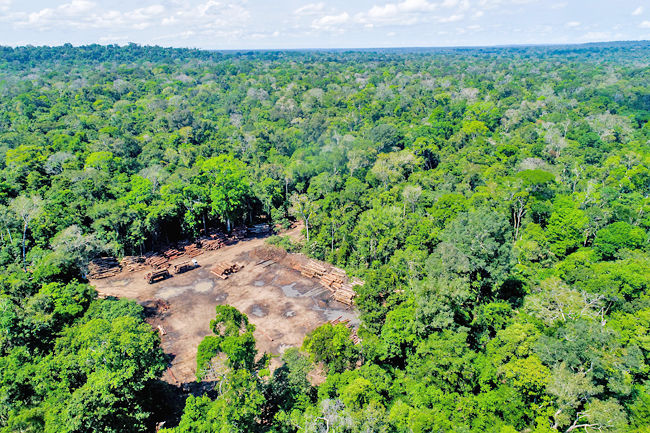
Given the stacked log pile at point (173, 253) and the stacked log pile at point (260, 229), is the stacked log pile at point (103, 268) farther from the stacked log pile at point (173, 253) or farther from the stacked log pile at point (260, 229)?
the stacked log pile at point (260, 229)

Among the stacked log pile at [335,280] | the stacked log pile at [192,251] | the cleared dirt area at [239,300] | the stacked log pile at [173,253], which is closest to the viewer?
the cleared dirt area at [239,300]

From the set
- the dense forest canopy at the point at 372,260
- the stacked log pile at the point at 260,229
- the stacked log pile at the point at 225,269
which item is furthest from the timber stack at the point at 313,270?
the stacked log pile at the point at 260,229

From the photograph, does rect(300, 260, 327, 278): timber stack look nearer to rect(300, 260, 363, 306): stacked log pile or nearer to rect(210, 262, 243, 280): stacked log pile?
rect(300, 260, 363, 306): stacked log pile

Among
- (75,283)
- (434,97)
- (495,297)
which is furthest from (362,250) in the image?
(434,97)

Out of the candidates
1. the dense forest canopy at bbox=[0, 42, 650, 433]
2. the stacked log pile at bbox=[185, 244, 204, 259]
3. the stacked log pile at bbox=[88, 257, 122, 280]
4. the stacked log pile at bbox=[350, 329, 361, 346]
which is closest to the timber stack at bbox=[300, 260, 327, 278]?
the dense forest canopy at bbox=[0, 42, 650, 433]

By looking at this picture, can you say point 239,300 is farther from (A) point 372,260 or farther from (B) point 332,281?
(A) point 372,260

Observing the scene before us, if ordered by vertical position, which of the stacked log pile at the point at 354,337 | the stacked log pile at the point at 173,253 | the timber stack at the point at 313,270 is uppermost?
the stacked log pile at the point at 173,253
